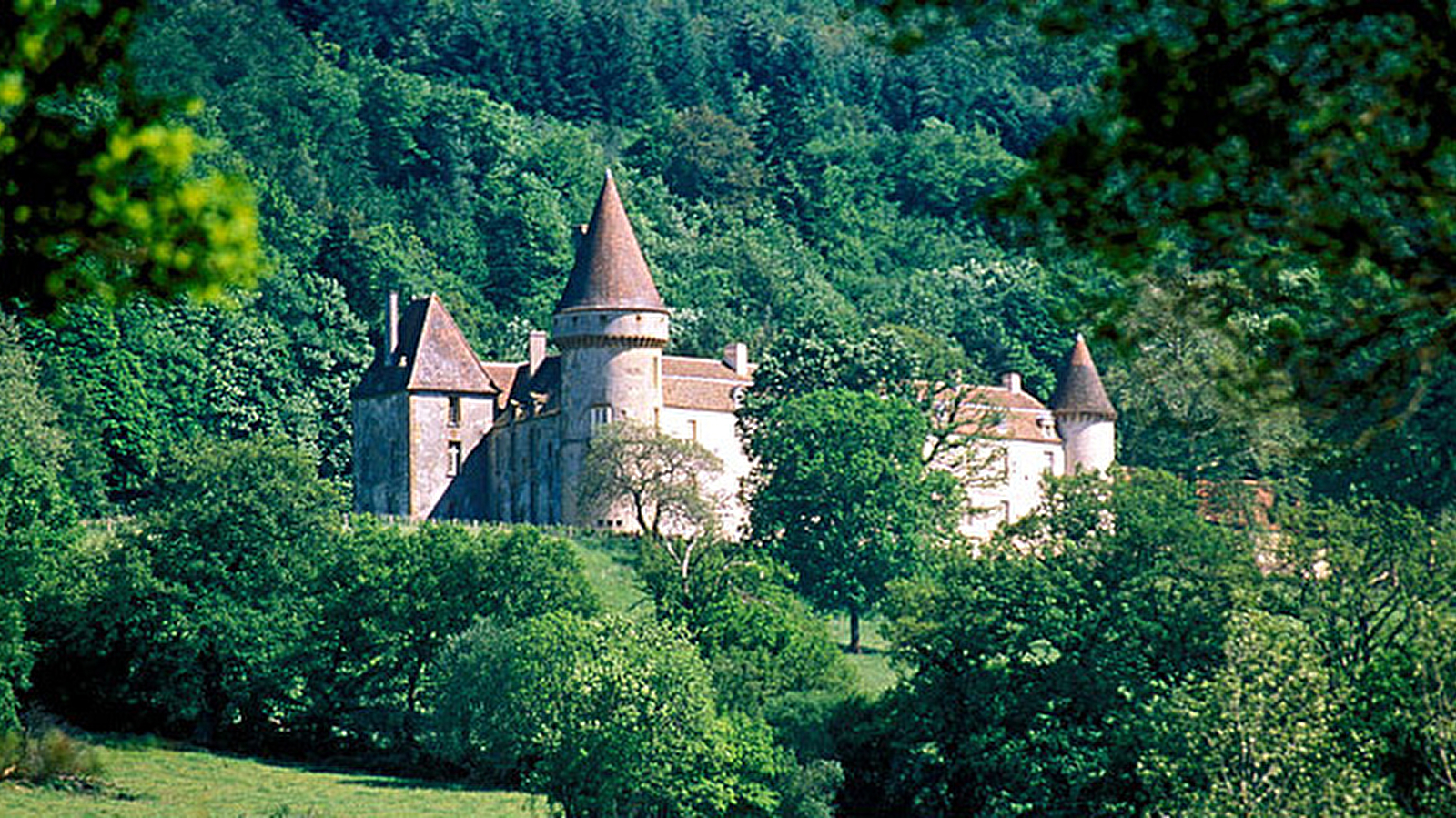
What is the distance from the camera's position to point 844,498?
80312 mm

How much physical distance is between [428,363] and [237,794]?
33.7 m

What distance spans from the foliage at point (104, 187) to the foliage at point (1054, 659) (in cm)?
4238

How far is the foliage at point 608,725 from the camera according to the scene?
166 feet

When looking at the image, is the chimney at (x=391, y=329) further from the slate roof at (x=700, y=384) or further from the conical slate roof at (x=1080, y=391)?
the conical slate roof at (x=1080, y=391)

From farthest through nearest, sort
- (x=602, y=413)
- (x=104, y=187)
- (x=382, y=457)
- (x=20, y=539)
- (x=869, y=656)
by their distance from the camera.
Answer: (x=382, y=457), (x=602, y=413), (x=869, y=656), (x=20, y=539), (x=104, y=187)

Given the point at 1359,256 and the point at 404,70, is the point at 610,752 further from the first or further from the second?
the point at 404,70

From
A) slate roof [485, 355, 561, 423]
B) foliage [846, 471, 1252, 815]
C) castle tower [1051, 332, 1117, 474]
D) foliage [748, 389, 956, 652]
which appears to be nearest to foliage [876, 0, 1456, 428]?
foliage [846, 471, 1252, 815]

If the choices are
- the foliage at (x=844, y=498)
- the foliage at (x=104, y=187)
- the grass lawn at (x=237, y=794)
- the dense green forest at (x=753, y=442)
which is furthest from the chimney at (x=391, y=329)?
the foliage at (x=104, y=187)

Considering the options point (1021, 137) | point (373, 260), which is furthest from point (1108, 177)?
point (1021, 137)

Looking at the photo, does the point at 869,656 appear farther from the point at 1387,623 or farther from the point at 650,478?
the point at 1387,623

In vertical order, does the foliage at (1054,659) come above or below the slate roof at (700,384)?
below

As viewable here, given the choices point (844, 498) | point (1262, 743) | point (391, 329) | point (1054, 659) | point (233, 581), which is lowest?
point (1262, 743)

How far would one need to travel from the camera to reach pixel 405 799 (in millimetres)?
51844

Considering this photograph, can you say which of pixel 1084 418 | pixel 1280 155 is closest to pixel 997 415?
pixel 1084 418
